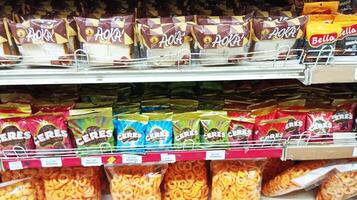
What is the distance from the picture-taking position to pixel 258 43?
133cm

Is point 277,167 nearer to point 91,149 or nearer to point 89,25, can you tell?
point 91,149

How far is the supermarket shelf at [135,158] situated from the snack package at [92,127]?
0.06 metres

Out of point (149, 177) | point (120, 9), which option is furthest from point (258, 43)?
point (149, 177)

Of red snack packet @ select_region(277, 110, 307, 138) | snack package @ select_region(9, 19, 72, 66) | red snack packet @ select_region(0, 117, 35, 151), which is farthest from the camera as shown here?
Answer: red snack packet @ select_region(277, 110, 307, 138)

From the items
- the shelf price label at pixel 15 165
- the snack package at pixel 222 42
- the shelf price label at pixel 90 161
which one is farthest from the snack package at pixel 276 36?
the shelf price label at pixel 15 165

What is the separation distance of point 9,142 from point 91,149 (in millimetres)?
311

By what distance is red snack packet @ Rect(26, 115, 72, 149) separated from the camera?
56.1 inches

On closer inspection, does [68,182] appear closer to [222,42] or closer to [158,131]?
[158,131]

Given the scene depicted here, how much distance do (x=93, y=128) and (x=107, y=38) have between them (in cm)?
38

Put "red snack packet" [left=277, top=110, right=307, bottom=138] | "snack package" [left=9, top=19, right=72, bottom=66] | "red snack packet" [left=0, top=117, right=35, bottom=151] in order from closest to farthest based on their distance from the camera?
"snack package" [left=9, top=19, right=72, bottom=66] < "red snack packet" [left=0, top=117, right=35, bottom=151] < "red snack packet" [left=277, top=110, right=307, bottom=138]

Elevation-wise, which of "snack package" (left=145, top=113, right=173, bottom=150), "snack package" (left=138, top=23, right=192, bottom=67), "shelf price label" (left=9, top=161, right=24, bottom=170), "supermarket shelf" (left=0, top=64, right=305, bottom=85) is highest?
"snack package" (left=138, top=23, right=192, bottom=67)

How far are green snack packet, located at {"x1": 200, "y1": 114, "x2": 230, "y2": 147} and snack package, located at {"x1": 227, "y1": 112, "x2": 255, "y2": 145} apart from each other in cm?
2

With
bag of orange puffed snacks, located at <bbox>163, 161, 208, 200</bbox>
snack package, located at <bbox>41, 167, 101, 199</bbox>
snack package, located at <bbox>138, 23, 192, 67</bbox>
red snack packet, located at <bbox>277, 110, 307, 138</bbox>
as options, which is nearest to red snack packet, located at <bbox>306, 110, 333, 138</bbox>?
red snack packet, located at <bbox>277, 110, 307, 138</bbox>

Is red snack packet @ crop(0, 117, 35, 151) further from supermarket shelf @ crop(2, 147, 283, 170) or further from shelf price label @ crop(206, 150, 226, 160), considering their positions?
shelf price label @ crop(206, 150, 226, 160)
